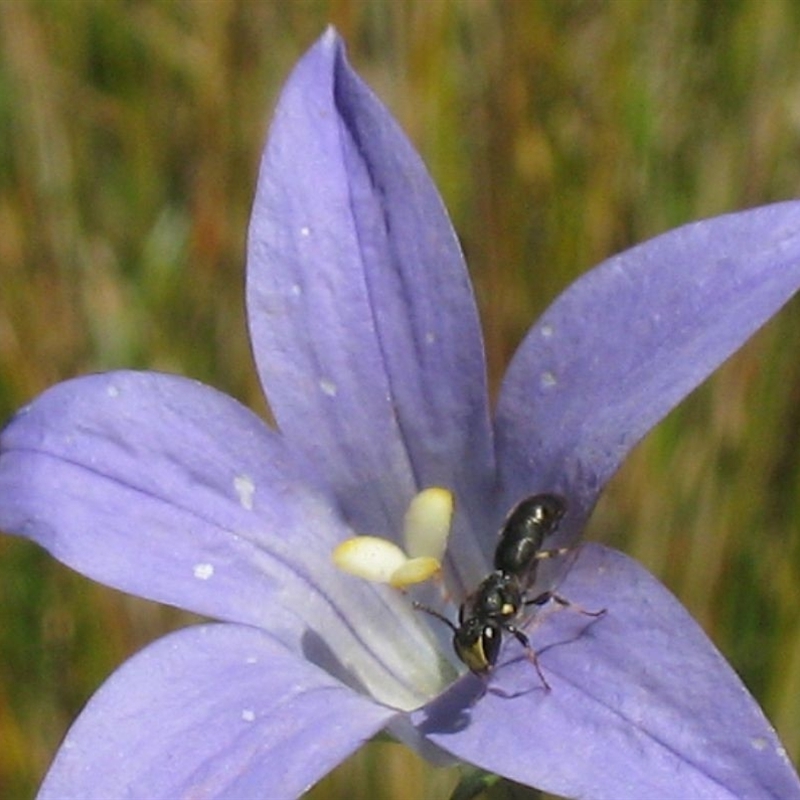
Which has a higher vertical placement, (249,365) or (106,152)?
(106,152)

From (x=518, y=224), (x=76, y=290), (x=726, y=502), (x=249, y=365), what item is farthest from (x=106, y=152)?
(x=726, y=502)

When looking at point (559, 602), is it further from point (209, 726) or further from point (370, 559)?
point (209, 726)

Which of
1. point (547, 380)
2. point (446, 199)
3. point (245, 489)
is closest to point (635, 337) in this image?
point (547, 380)

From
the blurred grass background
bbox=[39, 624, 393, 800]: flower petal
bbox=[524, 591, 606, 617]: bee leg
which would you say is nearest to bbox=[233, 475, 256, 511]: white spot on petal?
bbox=[39, 624, 393, 800]: flower petal

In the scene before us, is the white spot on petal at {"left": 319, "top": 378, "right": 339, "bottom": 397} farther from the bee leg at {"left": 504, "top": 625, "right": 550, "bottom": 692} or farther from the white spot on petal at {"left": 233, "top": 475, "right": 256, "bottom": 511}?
the bee leg at {"left": 504, "top": 625, "right": 550, "bottom": 692}

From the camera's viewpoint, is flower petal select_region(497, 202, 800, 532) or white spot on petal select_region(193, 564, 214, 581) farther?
white spot on petal select_region(193, 564, 214, 581)

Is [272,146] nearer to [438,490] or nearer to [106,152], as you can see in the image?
[438,490]
